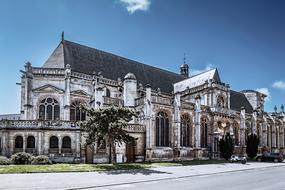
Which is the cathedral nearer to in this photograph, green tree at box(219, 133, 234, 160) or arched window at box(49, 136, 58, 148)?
arched window at box(49, 136, 58, 148)

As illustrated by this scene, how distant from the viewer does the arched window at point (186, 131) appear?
37325mm

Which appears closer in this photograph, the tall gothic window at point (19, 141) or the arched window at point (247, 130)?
the tall gothic window at point (19, 141)

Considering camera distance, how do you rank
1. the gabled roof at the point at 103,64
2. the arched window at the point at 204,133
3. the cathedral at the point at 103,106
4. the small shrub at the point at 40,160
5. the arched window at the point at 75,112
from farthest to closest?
the arched window at the point at 204,133 → the gabled roof at the point at 103,64 → the arched window at the point at 75,112 → the cathedral at the point at 103,106 → the small shrub at the point at 40,160

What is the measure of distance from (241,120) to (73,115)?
26.3m

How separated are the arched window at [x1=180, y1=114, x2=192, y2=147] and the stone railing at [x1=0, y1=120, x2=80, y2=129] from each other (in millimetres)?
14431

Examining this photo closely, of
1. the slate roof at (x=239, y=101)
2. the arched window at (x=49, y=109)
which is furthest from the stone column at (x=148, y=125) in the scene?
the slate roof at (x=239, y=101)

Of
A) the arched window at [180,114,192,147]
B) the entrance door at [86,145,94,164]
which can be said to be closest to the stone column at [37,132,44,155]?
the entrance door at [86,145,94,164]

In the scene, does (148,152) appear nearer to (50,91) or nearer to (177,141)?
(177,141)

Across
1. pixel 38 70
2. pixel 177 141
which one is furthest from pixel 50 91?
pixel 177 141

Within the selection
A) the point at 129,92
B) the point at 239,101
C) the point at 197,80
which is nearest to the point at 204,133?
the point at 197,80

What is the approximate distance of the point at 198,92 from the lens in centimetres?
4612

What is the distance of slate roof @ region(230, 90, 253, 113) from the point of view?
5653cm

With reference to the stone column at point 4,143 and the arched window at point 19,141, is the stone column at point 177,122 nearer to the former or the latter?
the arched window at point 19,141

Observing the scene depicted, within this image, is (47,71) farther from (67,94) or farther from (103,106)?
(103,106)
